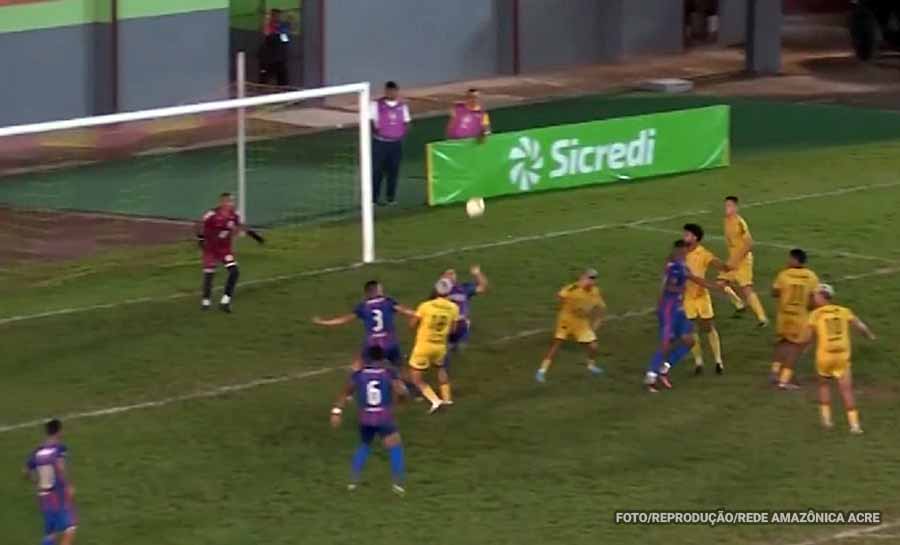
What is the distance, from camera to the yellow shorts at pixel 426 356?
23.1 meters

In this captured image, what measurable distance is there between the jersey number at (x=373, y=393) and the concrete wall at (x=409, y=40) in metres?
27.5

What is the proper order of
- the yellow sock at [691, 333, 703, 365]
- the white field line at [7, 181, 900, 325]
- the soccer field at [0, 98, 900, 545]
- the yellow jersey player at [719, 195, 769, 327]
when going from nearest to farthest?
the soccer field at [0, 98, 900, 545], the yellow sock at [691, 333, 703, 365], the yellow jersey player at [719, 195, 769, 327], the white field line at [7, 181, 900, 325]

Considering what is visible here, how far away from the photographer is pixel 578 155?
36781 mm

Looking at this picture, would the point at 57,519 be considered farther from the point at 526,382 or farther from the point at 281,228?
the point at 281,228

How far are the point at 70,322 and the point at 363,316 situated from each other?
626 cm

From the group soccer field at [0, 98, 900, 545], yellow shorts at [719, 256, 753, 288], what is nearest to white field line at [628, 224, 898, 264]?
soccer field at [0, 98, 900, 545]

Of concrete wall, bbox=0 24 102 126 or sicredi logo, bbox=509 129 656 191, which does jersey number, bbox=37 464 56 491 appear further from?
concrete wall, bbox=0 24 102 126

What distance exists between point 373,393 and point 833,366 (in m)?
4.90

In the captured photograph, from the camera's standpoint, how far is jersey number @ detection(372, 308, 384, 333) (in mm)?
22750

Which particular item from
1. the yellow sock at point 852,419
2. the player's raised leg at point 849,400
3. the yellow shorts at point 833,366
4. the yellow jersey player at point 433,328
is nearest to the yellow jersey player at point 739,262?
the player's raised leg at point 849,400

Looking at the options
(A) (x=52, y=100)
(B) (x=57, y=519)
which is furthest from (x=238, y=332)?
(A) (x=52, y=100)

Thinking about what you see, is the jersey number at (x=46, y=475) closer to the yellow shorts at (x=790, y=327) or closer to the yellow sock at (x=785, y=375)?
the yellow shorts at (x=790, y=327)

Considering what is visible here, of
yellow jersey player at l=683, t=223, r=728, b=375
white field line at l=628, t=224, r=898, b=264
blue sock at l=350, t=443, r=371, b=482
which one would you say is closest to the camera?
blue sock at l=350, t=443, r=371, b=482

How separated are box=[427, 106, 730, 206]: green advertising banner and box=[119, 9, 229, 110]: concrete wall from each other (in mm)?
10518
